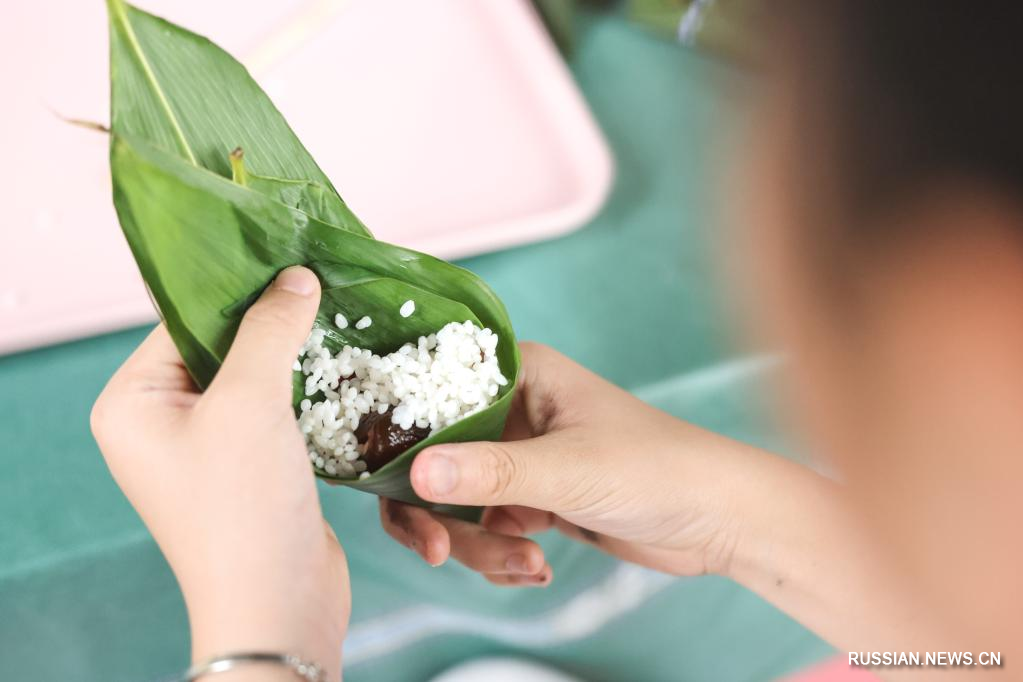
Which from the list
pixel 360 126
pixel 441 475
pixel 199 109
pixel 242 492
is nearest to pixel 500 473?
pixel 441 475

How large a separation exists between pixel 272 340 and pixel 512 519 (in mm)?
372

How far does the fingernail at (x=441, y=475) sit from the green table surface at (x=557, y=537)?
0.84 ft

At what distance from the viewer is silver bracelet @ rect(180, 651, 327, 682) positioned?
0.35 m

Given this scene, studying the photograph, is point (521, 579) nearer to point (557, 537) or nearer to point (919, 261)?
point (557, 537)

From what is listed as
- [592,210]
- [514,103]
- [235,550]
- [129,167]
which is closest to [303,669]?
[235,550]

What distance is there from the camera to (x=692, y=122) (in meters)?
0.79

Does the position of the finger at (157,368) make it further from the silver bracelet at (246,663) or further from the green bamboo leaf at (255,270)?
the silver bracelet at (246,663)

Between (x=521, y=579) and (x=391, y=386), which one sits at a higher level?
(x=391, y=386)

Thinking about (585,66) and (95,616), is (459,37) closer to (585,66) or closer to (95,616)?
(585,66)

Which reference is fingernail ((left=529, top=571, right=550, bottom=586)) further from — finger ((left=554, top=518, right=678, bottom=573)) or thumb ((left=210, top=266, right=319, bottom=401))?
thumb ((left=210, top=266, right=319, bottom=401))

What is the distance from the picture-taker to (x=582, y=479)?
1.62 ft

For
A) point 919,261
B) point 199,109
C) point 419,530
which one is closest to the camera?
point 919,261

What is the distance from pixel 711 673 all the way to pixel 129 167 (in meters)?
0.74

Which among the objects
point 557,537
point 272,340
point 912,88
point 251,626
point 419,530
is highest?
point 912,88
